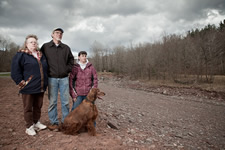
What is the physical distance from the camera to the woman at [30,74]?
10.6ft

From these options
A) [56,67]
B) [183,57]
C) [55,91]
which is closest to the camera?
[56,67]

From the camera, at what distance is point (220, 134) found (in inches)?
228

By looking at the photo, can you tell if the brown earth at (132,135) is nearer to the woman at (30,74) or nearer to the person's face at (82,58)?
the woman at (30,74)

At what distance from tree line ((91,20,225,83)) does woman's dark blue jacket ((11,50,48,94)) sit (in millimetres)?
20261

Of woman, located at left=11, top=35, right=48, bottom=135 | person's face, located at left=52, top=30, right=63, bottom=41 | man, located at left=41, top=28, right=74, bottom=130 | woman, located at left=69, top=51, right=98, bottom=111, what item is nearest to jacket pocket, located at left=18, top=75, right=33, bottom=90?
woman, located at left=11, top=35, right=48, bottom=135

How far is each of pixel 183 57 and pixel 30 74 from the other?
72.9 ft

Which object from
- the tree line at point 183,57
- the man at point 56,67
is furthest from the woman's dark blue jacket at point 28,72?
the tree line at point 183,57

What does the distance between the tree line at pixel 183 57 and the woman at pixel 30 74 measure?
2021 cm

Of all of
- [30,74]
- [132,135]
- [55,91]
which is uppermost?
[30,74]

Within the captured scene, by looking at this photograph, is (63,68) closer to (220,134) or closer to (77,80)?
(77,80)

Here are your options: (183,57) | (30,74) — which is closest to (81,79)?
(30,74)

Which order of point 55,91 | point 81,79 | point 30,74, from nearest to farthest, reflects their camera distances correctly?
point 30,74 → point 55,91 → point 81,79

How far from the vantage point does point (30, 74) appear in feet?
11.0

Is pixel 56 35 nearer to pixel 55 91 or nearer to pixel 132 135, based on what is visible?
pixel 55 91
